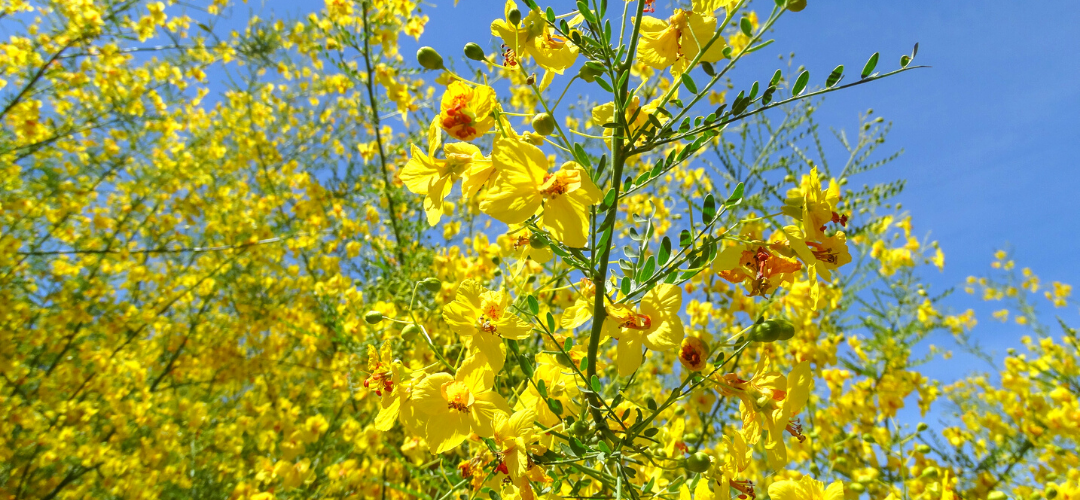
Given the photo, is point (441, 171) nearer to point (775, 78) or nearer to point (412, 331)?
point (412, 331)

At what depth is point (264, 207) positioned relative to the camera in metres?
4.55

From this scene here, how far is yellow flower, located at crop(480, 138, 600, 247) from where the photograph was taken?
0.86m

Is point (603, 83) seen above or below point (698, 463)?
above

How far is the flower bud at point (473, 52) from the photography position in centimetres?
109

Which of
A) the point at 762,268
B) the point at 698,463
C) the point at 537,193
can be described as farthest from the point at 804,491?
the point at 537,193

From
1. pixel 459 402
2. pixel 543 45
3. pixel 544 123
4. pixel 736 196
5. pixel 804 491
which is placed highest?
pixel 543 45

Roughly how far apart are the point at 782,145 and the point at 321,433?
3.30 meters

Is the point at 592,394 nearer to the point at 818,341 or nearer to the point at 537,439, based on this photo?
the point at 537,439

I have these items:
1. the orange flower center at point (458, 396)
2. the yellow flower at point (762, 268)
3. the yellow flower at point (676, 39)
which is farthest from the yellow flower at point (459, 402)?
the yellow flower at point (676, 39)

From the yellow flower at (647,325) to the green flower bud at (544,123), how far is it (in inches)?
14.1

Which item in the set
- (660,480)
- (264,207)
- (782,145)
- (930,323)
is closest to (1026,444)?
(930,323)

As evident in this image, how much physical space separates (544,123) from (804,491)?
0.98 metres

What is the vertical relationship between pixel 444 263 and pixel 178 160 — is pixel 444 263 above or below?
below

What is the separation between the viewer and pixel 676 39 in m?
1.09
